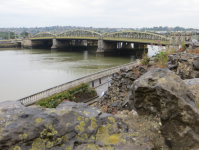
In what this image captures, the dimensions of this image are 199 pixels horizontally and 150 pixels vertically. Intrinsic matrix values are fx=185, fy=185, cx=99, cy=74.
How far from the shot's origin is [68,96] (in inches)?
656

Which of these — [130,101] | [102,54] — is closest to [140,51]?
[102,54]

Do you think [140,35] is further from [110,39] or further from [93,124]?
[93,124]

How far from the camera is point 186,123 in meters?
3.43

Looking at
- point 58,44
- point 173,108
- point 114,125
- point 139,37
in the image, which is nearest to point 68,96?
point 114,125

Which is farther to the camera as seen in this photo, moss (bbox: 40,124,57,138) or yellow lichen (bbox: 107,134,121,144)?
yellow lichen (bbox: 107,134,121,144)

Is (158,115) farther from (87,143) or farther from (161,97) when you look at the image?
(87,143)

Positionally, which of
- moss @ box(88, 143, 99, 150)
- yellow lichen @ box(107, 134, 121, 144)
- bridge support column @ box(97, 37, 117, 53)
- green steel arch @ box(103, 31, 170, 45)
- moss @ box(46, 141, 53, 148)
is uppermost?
green steel arch @ box(103, 31, 170, 45)

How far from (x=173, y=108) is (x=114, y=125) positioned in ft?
4.05

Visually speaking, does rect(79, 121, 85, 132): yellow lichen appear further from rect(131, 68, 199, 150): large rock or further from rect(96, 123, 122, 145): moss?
rect(131, 68, 199, 150): large rock

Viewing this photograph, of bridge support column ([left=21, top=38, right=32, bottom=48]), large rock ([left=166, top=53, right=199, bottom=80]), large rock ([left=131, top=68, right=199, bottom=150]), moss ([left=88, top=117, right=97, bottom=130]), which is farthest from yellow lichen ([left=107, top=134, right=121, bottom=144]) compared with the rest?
bridge support column ([left=21, top=38, right=32, bottom=48])

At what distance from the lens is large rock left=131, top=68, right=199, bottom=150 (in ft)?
11.1

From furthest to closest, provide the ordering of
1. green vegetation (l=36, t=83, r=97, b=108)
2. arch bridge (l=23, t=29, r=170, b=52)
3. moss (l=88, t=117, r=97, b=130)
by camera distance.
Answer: arch bridge (l=23, t=29, r=170, b=52) < green vegetation (l=36, t=83, r=97, b=108) < moss (l=88, t=117, r=97, b=130)

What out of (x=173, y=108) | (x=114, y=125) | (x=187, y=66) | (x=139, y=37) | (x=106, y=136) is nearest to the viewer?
(x=173, y=108)

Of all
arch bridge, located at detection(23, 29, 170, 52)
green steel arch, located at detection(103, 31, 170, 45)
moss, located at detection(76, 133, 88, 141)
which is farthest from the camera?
arch bridge, located at detection(23, 29, 170, 52)
